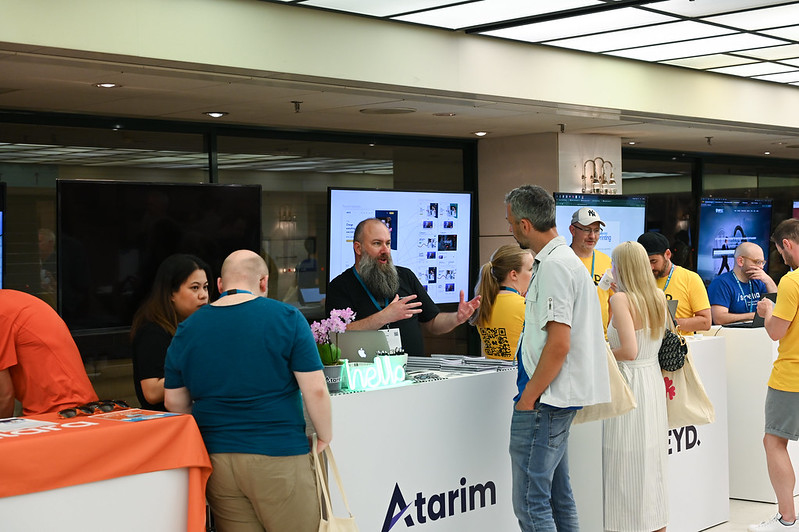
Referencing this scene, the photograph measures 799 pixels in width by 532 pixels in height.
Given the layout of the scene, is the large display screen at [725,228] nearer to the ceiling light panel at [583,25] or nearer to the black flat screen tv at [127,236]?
the ceiling light panel at [583,25]

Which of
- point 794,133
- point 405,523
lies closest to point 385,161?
point 794,133

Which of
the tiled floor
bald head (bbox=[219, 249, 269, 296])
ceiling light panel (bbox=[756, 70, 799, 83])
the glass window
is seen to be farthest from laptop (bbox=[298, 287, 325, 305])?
bald head (bbox=[219, 249, 269, 296])

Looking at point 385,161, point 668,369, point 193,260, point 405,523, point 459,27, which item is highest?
point 459,27

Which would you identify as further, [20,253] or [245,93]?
[20,253]

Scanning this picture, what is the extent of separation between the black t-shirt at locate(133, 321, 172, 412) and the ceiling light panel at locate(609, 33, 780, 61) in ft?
14.4

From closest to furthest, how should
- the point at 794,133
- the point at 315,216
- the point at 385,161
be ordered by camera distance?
the point at 315,216
the point at 385,161
the point at 794,133

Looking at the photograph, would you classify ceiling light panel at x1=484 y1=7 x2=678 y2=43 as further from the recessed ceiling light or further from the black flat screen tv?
the black flat screen tv

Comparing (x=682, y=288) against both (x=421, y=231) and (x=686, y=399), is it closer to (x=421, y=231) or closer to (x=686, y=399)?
(x=686, y=399)

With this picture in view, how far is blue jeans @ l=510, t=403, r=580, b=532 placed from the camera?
3.87 meters

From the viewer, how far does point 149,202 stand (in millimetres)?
5512

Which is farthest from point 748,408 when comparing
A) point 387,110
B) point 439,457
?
point 387,110

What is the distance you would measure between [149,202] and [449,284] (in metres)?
3.05

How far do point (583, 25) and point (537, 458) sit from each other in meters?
3.18

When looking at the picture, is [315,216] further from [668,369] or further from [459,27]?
[668,369]
